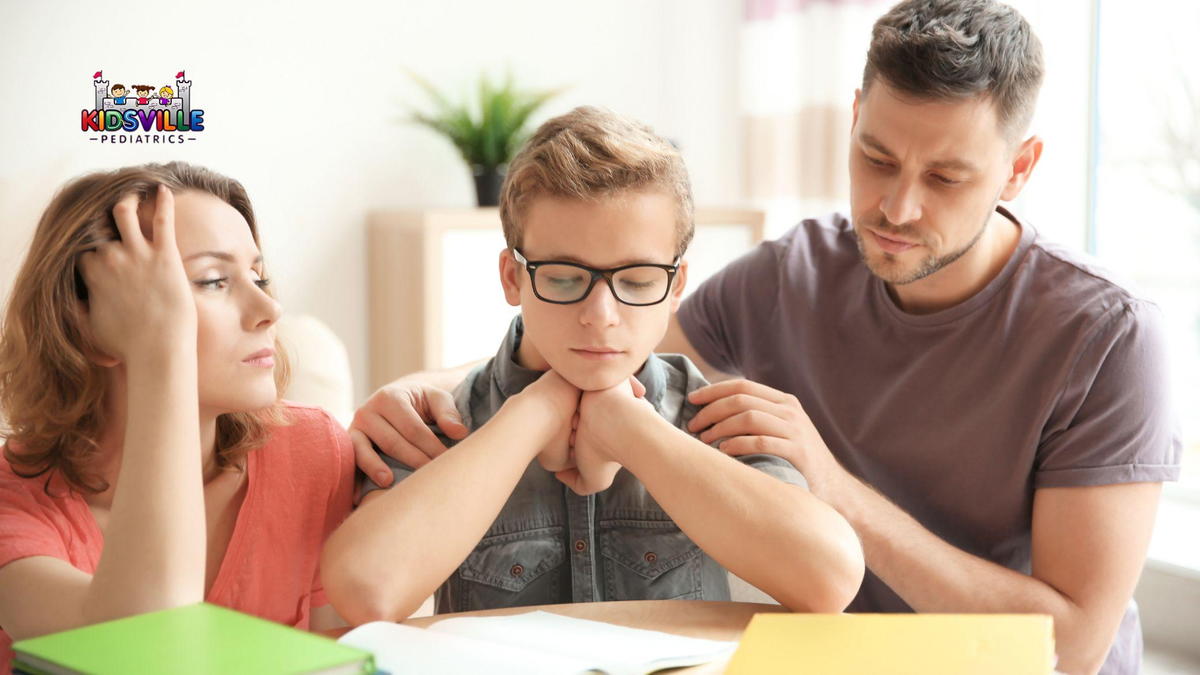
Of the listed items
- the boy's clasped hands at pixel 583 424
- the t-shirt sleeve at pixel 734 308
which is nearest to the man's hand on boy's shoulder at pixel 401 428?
the boy's clasped hands at pixel 583 424

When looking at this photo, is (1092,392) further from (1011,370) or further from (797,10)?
(797,10)

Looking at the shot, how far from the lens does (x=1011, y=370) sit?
152cm

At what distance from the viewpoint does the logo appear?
117 inches

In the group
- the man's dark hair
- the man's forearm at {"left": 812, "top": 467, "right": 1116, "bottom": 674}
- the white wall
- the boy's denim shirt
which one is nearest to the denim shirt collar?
the boy's denim shirt

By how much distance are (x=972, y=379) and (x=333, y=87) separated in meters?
2.40

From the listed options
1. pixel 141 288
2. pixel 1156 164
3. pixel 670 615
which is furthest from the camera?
pixel 1156 164

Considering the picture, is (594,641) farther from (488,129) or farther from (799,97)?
(799,97)

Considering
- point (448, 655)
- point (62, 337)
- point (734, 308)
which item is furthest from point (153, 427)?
point (734, 308)

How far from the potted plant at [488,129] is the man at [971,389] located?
1842 millimetres

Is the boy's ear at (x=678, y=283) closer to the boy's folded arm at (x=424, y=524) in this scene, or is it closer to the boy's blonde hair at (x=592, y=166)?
the boy's blonde hair at (x=592, y=166)

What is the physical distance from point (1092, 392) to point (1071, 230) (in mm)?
1704

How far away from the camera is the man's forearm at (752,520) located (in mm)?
1121

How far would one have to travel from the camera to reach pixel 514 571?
1.34 m

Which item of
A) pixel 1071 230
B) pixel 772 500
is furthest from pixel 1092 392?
pixel 1071 230
